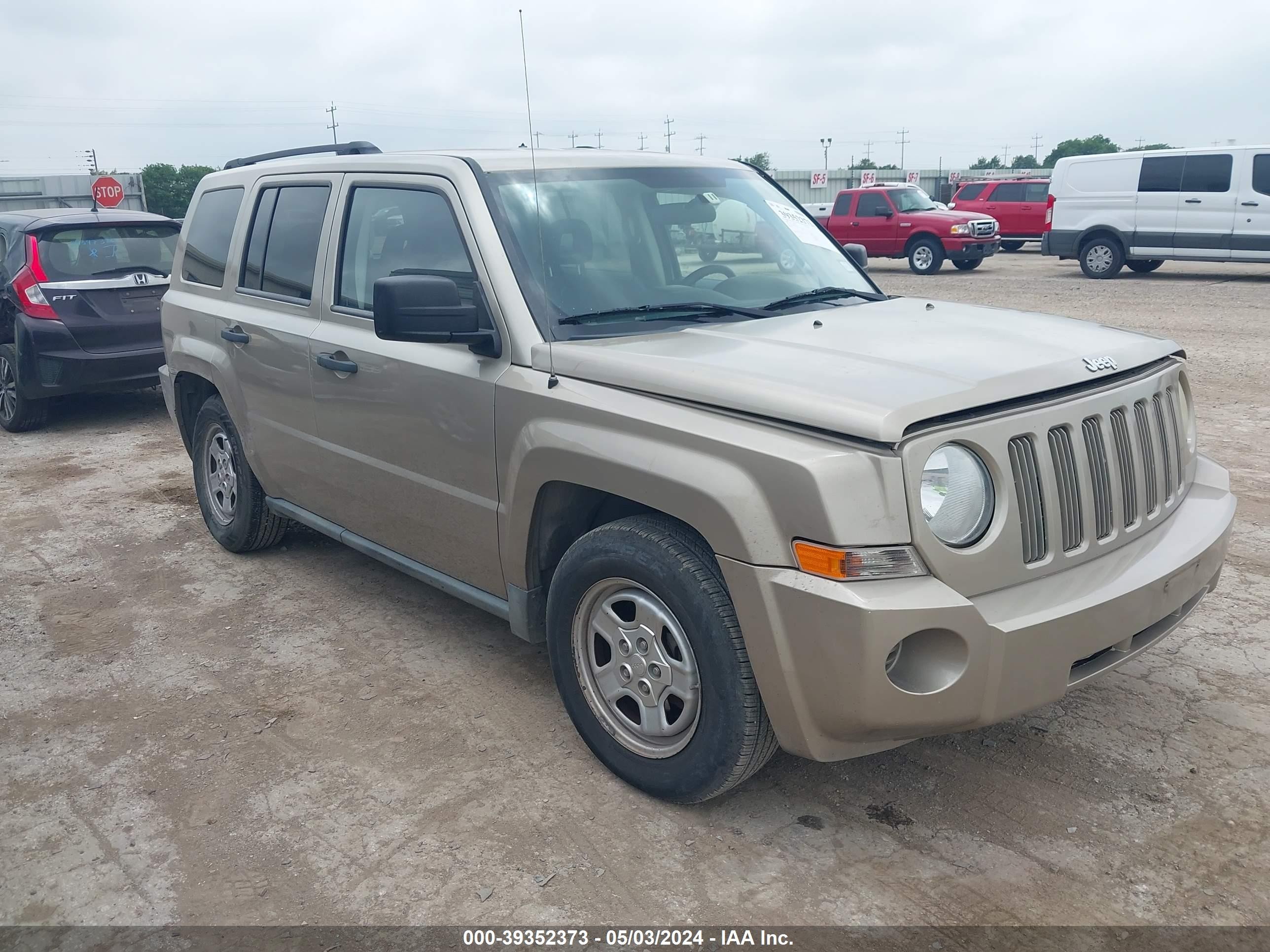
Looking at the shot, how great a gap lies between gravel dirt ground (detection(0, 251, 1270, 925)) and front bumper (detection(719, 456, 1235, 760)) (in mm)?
459

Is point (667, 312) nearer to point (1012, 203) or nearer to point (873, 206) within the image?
point (873, 206)

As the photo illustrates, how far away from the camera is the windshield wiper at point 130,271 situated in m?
8.88

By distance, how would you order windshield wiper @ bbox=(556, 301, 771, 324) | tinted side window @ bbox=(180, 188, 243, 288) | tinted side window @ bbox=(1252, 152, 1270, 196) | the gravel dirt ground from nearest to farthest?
the gravel dirt ground → windshield wiper @ bbox=(556, 301, 771, 324) → tinted side window @ bbox=(180, 188, 243, 288) → tinted side window @ bbox=(1252, 152, 1270, 196)

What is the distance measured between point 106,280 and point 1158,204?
52.4 ft

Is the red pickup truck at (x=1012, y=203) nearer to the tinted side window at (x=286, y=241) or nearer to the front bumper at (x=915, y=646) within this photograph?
the tinted side window at (x=286, y=241)

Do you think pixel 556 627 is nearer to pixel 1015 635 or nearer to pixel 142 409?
pixel 1015 635

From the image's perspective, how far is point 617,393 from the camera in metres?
3.16

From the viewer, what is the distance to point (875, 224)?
22.8 metres

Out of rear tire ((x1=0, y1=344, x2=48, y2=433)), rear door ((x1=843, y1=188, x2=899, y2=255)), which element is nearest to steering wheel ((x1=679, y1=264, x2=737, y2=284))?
rear tire ((x1=0, y1=344, x2=48, y2=433))

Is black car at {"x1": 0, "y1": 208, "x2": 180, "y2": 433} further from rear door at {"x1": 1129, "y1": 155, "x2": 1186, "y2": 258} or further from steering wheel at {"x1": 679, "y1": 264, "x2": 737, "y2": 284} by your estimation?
rear door at {"x1": 1129, "y1": 155, "x2": 1186, "y2": 258}

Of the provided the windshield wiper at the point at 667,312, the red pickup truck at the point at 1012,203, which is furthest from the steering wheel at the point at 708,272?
the red pickup truck at the point at 1012,203

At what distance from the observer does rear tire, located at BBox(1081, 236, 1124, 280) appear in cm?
1856

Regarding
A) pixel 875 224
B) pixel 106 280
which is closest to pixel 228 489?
pixel 106 280

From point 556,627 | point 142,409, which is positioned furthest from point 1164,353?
point 142,409
